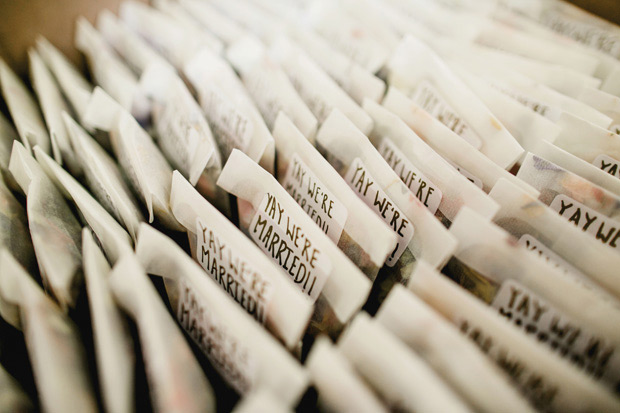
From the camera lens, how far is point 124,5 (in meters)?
0.97

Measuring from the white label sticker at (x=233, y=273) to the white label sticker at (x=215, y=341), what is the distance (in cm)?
6

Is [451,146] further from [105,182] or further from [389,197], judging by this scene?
[105,182]

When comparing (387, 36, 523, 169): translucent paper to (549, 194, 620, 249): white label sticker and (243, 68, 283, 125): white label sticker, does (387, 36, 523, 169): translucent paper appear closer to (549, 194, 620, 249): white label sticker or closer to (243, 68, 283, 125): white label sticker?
(549, 194, 620, 249): white label sticker

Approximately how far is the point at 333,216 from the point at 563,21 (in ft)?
2.82

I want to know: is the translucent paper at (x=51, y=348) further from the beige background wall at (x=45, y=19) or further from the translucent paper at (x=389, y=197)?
the beige background wall at (x=45, y=19)

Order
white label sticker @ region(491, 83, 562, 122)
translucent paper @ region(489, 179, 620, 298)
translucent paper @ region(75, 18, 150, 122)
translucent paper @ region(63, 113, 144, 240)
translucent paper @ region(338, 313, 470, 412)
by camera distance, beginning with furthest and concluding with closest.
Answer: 1. translucent paper @ region(75, 18, 150, 122)
2. white label sticker @ region(491, 83, 562, 122)
3. translucent paper @ region(63, 113, 144, 240)
4. translucent paper @ region(489, 179, 620, 298)
5. translucent paper @ region(338, 313, 470, 412)

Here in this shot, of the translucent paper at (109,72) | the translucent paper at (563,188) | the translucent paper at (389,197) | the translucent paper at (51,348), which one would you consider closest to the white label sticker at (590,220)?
the translucent paper at (563,188)

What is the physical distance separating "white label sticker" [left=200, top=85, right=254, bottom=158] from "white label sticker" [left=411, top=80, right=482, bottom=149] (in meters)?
0.34

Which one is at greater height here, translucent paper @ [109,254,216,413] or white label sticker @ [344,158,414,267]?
white label sticker @ [344,158,414,267]

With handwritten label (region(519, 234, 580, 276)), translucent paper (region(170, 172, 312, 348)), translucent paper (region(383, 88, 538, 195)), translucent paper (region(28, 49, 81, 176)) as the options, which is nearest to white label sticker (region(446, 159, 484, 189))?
translucent paper (region(383, 88, 538, 195))

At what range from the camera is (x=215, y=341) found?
489mm

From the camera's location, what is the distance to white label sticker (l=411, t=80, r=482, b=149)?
0.66 meters

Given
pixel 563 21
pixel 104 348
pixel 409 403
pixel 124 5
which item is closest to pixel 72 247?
pixel 104 348

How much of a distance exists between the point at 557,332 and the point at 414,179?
269mm
